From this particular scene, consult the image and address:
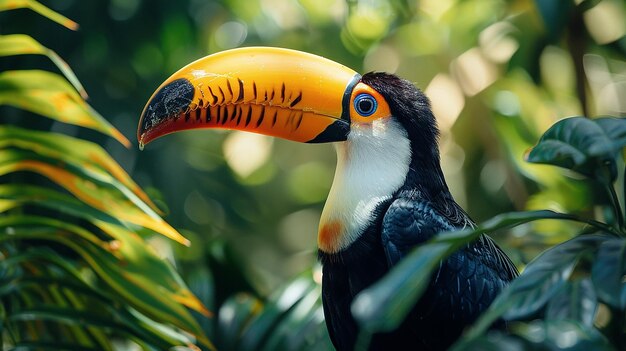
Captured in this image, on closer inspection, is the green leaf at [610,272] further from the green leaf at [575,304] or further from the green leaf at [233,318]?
the green leaf at [233,318]

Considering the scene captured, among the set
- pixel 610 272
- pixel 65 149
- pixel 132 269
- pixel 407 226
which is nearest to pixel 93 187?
pixel 65 149

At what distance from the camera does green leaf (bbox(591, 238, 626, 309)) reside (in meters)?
1.32

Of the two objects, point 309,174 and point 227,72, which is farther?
point 309,174

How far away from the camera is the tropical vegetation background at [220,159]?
93.1 inches

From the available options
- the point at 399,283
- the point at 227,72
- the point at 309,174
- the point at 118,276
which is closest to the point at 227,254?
the point at 118,276

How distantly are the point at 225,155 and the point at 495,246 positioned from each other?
309 cm

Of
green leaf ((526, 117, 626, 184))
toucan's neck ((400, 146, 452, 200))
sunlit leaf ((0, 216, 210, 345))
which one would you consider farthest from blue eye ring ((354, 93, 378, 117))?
green leaf ((526, 117, 626, 184))

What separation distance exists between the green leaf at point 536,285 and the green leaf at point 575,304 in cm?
1

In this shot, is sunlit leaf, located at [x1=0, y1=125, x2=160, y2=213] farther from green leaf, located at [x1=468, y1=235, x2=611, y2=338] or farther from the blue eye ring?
green leaf, located at [x1=468, y1=235, x2=611, y2=338]

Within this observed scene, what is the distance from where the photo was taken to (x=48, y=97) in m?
2.37

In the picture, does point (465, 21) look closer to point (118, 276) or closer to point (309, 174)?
point (309, 174)

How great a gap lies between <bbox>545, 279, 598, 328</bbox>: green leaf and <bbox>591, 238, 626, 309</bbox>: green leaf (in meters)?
0.02

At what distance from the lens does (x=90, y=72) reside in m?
4.68

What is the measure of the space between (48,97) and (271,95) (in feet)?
1.96
